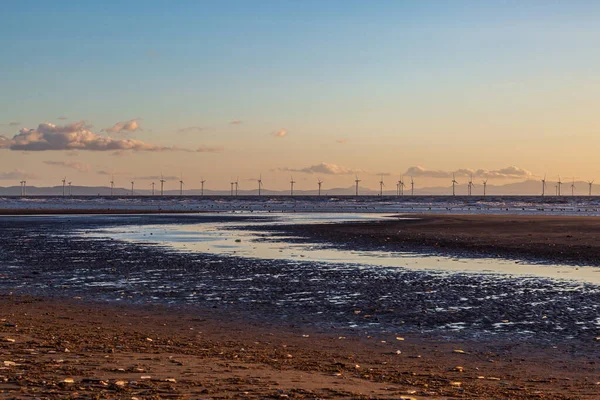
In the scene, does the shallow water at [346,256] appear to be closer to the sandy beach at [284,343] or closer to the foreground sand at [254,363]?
the sandy beach at [284,343]

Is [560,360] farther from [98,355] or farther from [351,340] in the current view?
[98,355]

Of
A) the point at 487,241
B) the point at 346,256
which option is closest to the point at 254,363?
the point at 346,256

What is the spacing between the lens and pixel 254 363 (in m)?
13.9

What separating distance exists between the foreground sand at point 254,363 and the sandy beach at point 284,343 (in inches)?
1.4

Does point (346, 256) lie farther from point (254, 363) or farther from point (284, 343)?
point (254, 363)

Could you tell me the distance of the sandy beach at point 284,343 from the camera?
471 inches

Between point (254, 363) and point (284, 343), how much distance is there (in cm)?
262

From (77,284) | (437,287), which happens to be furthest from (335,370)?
(77,284)

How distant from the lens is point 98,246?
4409 cm

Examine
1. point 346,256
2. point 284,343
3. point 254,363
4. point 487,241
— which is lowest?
point 284,343

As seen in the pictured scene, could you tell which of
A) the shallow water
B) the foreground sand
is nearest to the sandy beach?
the foreground sand

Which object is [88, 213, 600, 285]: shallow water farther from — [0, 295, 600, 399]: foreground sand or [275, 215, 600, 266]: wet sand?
[0, 295, 600, 399]: foreground sand

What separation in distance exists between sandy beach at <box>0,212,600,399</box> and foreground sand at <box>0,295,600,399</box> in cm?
4

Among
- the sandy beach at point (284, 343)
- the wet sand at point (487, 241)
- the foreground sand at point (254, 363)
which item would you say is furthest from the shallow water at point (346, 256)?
the foreground sand at point (254, 363)
